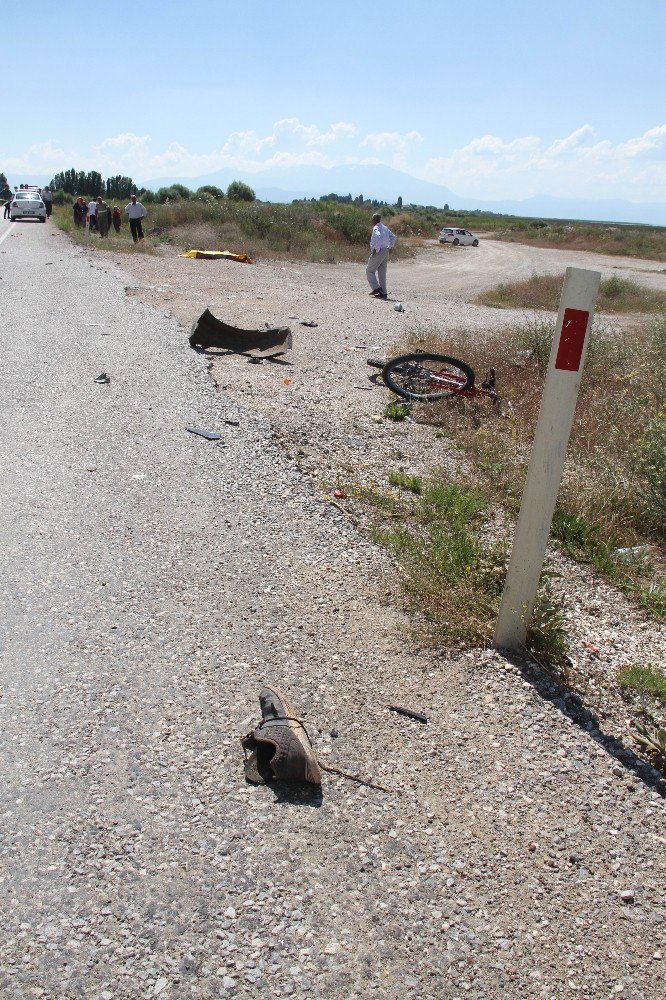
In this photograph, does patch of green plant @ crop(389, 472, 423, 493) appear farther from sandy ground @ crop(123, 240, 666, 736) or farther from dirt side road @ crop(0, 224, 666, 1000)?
dirt side road @ crop(0, 224, 666, 1000)

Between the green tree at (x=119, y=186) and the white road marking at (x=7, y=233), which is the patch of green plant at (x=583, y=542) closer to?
the white road marking at (x=7, y=233)

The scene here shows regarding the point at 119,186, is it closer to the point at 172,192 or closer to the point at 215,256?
the point at 172,192

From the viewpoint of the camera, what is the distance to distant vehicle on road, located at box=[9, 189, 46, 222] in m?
37.9

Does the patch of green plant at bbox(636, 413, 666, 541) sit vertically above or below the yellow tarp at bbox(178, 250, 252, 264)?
below

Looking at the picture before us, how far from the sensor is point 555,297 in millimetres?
19172

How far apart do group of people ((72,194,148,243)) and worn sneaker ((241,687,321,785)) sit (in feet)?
83.2

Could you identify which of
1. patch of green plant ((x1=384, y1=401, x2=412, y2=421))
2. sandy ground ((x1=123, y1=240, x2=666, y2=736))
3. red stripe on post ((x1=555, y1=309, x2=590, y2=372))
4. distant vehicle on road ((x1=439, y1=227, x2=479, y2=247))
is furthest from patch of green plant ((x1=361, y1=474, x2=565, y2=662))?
distant vehicle on road ((x1=439, y1=227, x2=479, y2=247))

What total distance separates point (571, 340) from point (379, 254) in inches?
606

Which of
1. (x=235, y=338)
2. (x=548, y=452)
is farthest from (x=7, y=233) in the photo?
(x=548, y=452)

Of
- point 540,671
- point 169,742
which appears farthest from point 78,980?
point 540,671

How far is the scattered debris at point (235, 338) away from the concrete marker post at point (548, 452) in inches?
254

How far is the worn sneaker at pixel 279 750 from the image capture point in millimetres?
2537

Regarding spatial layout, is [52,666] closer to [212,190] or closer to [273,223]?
[273,223]

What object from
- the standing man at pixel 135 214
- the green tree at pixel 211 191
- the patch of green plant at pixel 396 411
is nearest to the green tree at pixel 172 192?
the green tree at pixel 211 191
